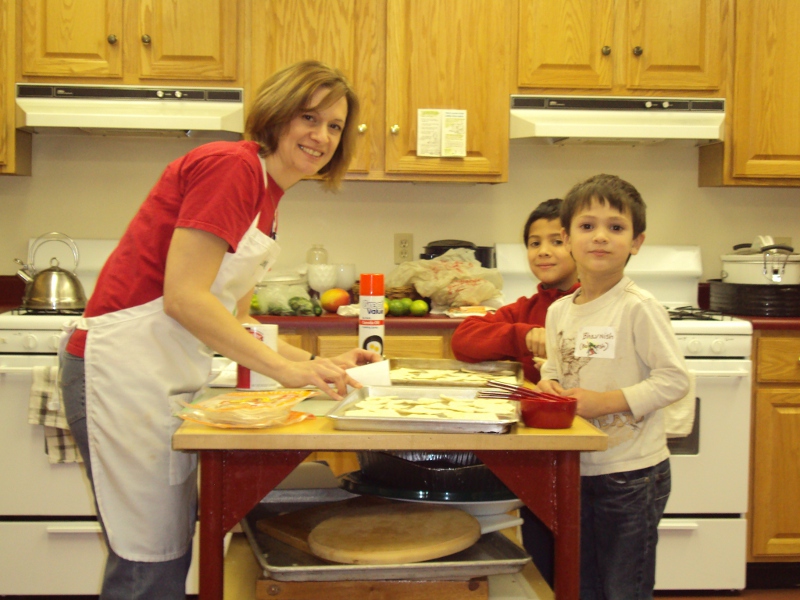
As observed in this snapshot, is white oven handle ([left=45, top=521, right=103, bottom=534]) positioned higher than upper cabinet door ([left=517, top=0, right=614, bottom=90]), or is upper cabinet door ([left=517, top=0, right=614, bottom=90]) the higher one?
upper cabinet door ([left=517, top=0, right=614, bottom=90])

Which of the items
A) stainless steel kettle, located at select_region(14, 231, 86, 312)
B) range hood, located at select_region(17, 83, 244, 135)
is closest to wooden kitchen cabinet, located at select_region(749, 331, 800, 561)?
range hood, located at select_region(17, 83, 244, 135)

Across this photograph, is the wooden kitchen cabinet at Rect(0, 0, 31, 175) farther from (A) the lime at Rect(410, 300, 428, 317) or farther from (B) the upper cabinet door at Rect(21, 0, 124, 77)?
(A) the lime at Rect(410, 300, 428, 317)

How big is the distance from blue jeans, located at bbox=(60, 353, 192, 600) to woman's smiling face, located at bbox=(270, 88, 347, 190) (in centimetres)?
49

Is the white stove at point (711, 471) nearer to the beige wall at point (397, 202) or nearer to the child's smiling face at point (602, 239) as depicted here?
the beige wall at point (397, 202)

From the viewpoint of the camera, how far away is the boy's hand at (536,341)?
1715 mm

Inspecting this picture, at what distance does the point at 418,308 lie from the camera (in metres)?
2.80

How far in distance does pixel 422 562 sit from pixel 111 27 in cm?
245

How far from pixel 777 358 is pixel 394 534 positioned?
6.46 ft

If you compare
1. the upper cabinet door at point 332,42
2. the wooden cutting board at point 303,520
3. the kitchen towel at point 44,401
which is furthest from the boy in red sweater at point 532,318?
the kitchen towel at point 44,401

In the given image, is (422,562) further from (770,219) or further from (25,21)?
(770,219)

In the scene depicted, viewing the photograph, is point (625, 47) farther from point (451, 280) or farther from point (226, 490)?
point (226, 490)

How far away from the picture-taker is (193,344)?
1343 millimetres

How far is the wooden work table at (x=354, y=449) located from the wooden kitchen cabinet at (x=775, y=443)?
1.85m

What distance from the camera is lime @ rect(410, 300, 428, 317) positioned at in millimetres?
2803
